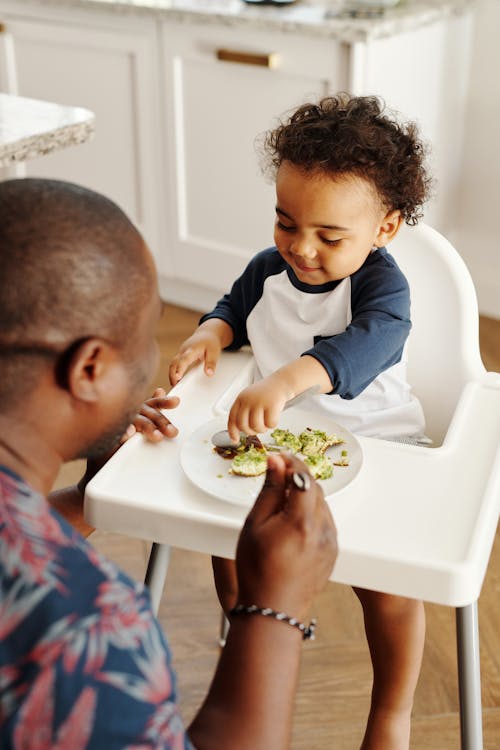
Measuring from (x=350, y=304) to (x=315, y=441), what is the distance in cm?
28

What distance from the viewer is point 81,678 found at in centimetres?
61

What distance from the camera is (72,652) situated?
614 mm

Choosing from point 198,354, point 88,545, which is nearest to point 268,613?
point 88,545

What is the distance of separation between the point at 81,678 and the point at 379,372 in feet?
2.46

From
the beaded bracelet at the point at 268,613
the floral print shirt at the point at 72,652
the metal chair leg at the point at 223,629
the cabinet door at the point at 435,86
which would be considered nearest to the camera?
the floral print shirt at the point at 72,652

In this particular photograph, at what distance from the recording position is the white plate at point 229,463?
1022mm

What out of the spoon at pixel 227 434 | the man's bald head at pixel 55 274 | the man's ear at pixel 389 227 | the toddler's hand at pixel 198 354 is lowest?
the toddler's hand at pixel 198 354

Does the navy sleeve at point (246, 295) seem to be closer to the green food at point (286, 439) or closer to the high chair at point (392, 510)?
the high chair at point (392, 510)

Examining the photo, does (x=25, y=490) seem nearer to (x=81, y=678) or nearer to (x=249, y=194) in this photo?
(x=81, y=678)

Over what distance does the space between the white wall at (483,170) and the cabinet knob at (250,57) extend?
73 centimetres

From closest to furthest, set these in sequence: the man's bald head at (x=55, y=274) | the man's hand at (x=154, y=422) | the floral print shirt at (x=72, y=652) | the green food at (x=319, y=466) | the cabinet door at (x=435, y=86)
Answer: the floral print shirt at (x=72, y=652) → the man's bald head at (x=55, y=274) → the green food at (x=319, y=466) → the man's hand at (x=154, y=422) → the cabinet door at (x=435, y=86)

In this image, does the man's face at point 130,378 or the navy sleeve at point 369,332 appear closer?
the man's face at point 130,378

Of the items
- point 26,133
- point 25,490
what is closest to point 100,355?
point 25,490

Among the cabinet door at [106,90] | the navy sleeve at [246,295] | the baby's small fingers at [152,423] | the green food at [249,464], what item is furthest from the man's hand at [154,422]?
the cabinet door at [106,90]
